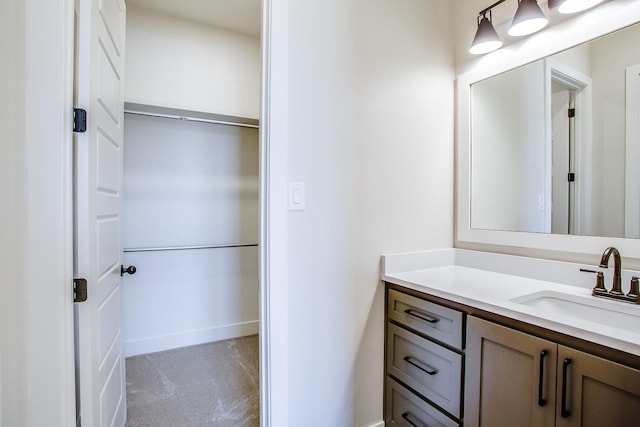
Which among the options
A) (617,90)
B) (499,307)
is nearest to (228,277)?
(499,307)

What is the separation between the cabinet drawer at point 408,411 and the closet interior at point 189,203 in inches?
38.7

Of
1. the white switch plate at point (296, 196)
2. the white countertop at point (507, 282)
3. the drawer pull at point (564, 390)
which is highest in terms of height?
the white switch plate at point (296, 196)

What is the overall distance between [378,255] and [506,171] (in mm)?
882

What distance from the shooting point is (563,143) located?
1.45 meters

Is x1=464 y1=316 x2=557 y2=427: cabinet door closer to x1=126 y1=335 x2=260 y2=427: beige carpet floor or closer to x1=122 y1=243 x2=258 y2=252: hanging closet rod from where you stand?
x1=126 y1=335 x2=260 y2=427: beige carpet floor

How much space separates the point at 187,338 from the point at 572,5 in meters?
3.26

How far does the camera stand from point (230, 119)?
2514 millimetres

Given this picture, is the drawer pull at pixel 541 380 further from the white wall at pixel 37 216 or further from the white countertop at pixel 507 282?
the white wall at pixel 37 216

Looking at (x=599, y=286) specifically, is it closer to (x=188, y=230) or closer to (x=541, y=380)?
(x=541, y=380)

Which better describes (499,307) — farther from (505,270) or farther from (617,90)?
(617,90)

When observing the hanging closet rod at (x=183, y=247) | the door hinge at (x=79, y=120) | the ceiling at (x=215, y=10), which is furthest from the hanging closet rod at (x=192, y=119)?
the door hinge at (x=79, y=120)

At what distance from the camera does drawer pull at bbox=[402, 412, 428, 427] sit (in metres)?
1.37

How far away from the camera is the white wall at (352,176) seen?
4.48 ft

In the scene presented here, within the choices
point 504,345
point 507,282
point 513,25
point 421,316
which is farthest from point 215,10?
point 504,345
